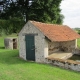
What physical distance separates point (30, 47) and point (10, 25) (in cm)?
2153

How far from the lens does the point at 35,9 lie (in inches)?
1441

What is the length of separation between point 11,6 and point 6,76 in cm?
3041

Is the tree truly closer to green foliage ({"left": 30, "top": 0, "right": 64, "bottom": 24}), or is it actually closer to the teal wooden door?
green foliage ({"left": 30, "top": 0, "right": 64, "bottom": 24})

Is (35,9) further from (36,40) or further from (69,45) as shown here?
(36,40)

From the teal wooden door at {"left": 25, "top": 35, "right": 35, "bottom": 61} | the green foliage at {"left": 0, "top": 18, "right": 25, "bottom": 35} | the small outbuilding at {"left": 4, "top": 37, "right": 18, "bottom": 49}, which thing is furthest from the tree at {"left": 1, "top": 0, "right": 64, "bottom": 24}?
the teal wooden door at {"left": 25, "top": 35, "right": 35, "bottom": 61}

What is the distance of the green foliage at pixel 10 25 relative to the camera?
3491 cm

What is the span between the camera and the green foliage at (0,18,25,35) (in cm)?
3491

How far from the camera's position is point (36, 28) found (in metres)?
14.7

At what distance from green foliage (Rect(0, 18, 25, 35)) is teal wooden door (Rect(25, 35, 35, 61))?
789 inches

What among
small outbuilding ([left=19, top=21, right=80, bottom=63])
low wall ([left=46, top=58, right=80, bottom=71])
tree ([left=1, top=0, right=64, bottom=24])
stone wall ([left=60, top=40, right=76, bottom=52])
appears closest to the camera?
low wall ([left=46, top=58, right=80, bottom=71])

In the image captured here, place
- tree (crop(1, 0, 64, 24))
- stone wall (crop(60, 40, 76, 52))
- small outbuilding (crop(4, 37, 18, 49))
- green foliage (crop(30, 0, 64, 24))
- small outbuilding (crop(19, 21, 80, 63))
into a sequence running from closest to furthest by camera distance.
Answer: small outbuilding (crop(19, 21, 80, 63)), stone wall (crop(60, 40, 76, 52)), small outbuilding (crop(4, 37, 18, 49)), tree (crop(1, 0, 64, 24)), green foliage (crop(30, 0, 64, 24))

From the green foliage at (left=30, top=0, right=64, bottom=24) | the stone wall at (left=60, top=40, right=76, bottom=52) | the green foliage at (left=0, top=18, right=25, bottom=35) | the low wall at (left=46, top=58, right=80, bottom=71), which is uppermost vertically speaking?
the green foliage at (left=30, top=0, right=64, bottom=24)

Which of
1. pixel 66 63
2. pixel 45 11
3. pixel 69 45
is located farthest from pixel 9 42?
pixel 45 11

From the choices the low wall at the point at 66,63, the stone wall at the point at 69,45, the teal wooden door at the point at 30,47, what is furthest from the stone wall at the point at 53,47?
the low wall at the point at 66,63
